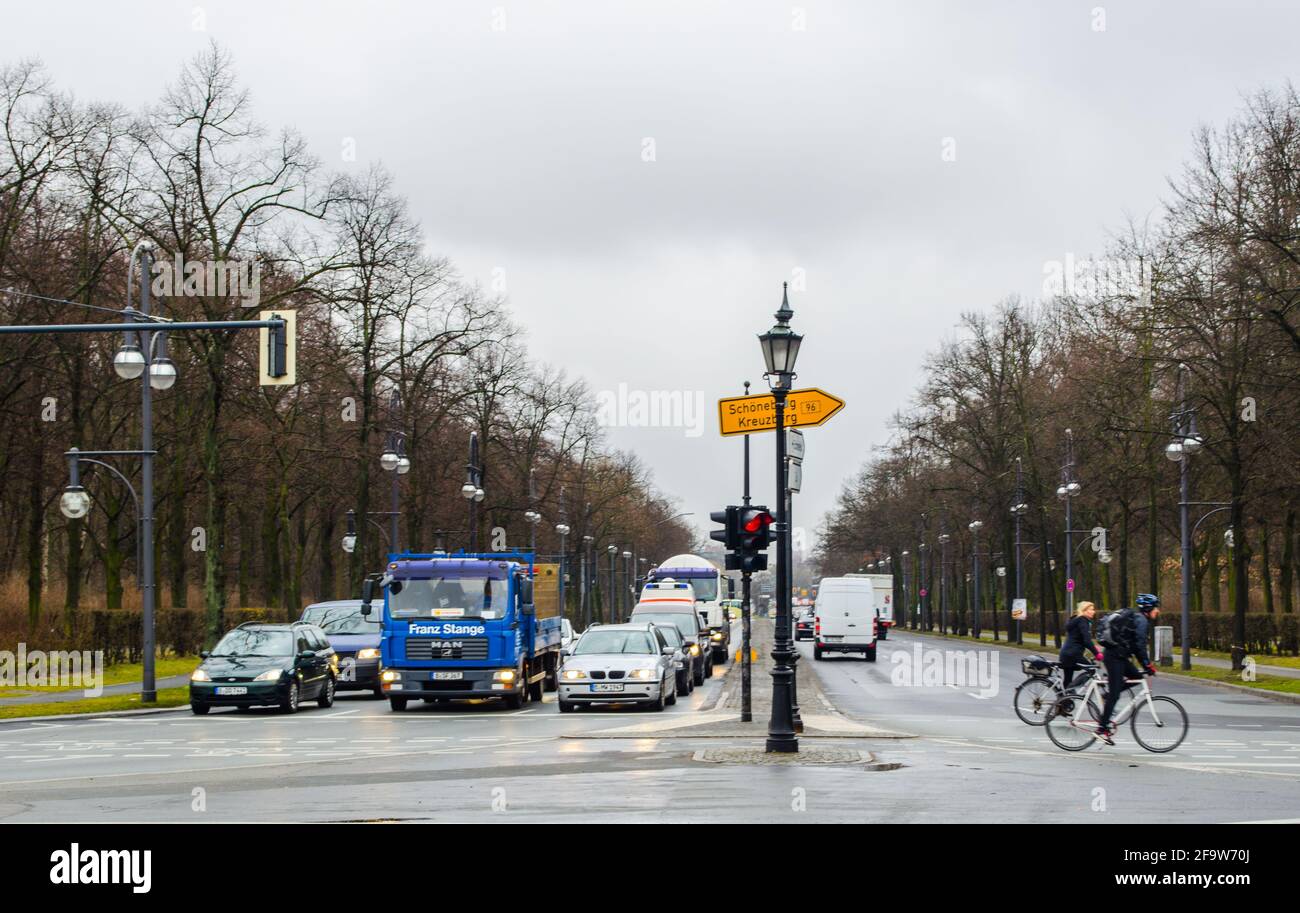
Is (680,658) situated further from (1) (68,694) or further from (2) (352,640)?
(1) (68,694)

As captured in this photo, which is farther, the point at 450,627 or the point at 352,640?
the point at 352,640

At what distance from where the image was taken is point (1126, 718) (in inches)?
771

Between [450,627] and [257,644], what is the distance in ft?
12.7

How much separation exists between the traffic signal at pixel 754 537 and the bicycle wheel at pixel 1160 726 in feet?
16.0

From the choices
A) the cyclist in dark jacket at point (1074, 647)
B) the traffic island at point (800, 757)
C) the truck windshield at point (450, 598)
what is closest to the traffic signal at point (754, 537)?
the traffic island at point (800, 757)

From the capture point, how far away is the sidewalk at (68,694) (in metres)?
31.7

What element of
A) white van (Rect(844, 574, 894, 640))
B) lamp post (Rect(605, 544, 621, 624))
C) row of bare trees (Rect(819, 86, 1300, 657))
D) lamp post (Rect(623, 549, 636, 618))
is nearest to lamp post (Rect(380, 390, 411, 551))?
row of bare trees (Rect(819, 86, 1300, 657))

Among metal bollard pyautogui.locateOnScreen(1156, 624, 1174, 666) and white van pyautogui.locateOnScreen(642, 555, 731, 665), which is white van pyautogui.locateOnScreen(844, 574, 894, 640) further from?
metal bollard pyautogui.locateOnScreen(1156, 624, 1174, 666)

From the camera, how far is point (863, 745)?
798 inches

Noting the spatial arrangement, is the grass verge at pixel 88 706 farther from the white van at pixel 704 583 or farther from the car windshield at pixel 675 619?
the white van at pixel 704 583

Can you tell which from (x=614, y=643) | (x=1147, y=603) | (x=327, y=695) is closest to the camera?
(x=1147, y=603)

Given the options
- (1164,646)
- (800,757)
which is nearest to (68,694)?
(800,757)

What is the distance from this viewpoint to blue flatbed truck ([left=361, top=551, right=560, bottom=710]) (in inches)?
1143
